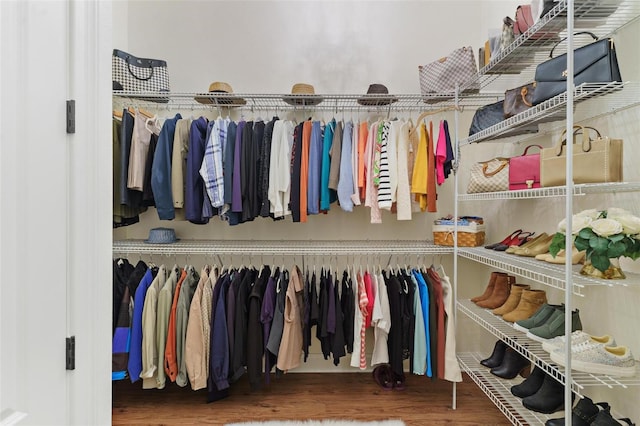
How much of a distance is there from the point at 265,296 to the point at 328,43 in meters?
1.97

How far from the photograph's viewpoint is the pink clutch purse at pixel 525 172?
179 centimetres

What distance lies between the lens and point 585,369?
1.42m

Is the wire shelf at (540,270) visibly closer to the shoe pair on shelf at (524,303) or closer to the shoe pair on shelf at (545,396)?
the shoe pair on shelf at (524,303)

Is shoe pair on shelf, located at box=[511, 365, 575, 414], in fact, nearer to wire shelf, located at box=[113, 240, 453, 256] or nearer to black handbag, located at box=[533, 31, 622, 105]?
wire shelf, located at box=[113, 240, 453, 256]

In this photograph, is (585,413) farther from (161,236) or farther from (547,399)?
(161,236)

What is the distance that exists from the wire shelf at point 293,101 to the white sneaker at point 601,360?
169cm

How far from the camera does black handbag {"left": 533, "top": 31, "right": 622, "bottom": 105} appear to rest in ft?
4.65

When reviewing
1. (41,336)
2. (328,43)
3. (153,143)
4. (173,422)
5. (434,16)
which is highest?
(434,16)

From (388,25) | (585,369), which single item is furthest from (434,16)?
(585,369)

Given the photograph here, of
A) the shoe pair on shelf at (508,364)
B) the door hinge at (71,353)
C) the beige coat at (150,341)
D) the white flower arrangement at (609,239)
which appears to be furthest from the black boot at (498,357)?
the door hinge at (71,353)

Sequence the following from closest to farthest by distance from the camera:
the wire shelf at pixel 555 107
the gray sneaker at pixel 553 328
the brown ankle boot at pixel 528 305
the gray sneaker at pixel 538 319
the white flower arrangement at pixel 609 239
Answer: the white flower arrangement at pixel 609 239 → the wire shelf at pixel 555 107 → the gray sneaker at pixel 553 328 → the gray sneaker at pixel 538 319 → the brown ankle boot at pixel 528 305

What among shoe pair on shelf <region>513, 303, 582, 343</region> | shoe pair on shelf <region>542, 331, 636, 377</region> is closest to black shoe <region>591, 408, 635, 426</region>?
shoe pair on shelf <region>542, 331, 636, 377</region>

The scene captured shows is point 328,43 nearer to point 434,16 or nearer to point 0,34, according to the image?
point 434,16

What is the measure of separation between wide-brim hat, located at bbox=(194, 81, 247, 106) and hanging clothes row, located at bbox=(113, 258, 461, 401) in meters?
1.18
